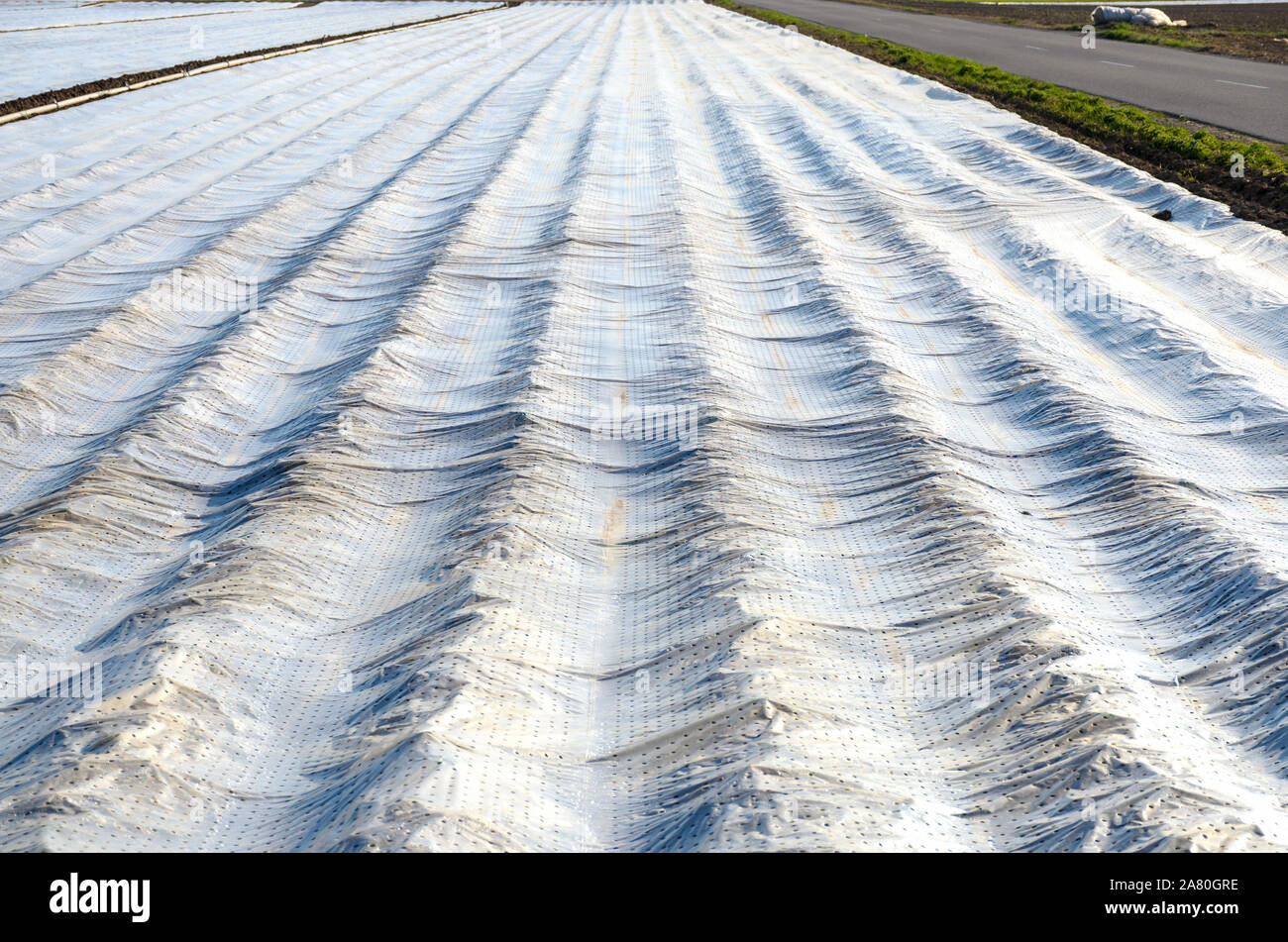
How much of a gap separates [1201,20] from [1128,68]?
39.0 ft

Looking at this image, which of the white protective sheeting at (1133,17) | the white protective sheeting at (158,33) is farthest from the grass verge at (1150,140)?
the white protective sheeting at (158,33)

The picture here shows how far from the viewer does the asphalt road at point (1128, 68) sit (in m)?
13.8

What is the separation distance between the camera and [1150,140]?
1165cm

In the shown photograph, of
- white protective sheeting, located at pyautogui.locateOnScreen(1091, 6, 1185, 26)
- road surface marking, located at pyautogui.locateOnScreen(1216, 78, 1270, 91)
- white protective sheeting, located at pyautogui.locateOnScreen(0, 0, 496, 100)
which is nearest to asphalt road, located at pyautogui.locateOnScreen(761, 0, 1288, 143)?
road surface marking, located at pyautogui.locateOnScreen(1216, 78, 1270, 91)

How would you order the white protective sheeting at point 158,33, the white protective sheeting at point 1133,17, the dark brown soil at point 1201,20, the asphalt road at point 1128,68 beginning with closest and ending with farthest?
the asphalt road at point 1128,68 → the white protective sheeting at point 158,33 → the dark brown soil at point 1201,20 → the white protective sheeting at point 1133,17

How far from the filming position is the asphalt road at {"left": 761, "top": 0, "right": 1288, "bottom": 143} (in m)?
13.8

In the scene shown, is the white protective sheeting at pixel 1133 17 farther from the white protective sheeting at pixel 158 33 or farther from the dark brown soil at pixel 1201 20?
the white protective sheeting at pixel 158 33

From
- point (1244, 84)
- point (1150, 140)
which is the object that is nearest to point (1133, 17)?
point (1244, 84)

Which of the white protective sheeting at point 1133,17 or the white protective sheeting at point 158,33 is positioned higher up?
the white protective sheeting at point 1133,17

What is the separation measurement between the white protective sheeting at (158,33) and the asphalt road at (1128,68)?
12.6 meters

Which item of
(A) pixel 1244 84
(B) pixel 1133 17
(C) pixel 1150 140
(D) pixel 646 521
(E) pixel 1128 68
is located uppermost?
(B) pixel 1133 17

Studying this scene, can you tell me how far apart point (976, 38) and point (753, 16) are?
22.8ft

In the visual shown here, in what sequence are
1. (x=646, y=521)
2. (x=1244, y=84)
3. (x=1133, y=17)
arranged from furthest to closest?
1. (x=1133, y=17)
2. (x=1244, y=84)
3. (x=646, y=521)

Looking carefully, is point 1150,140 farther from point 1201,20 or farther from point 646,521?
point 1201,20
